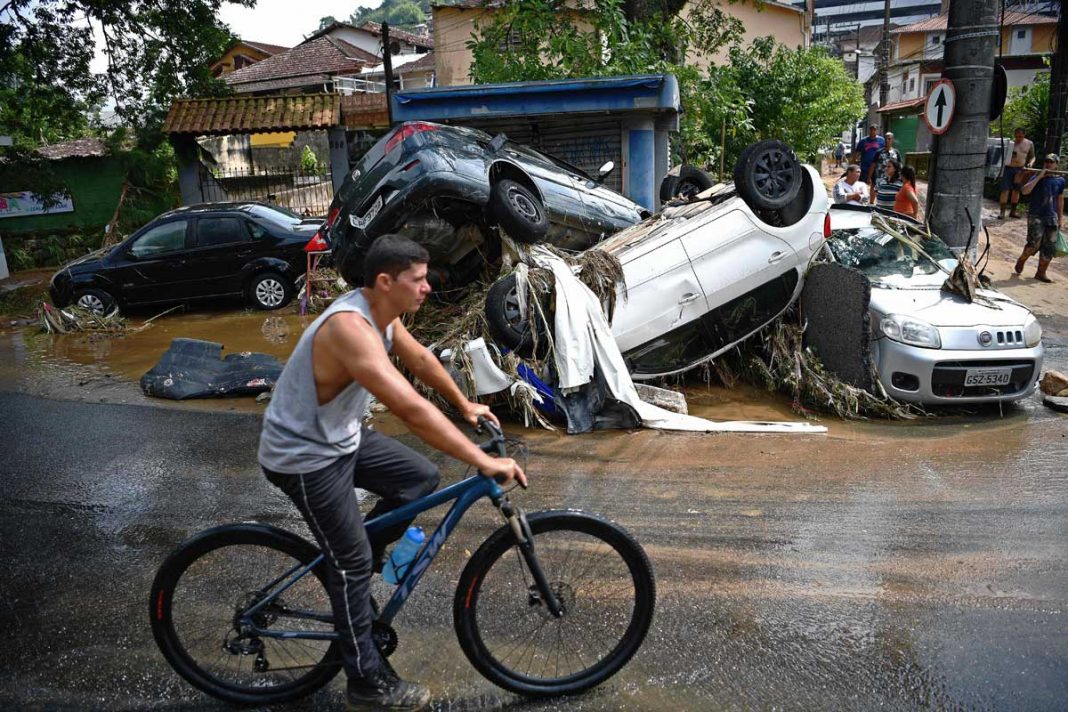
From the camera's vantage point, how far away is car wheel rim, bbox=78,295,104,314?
11906mm

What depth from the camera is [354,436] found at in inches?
120

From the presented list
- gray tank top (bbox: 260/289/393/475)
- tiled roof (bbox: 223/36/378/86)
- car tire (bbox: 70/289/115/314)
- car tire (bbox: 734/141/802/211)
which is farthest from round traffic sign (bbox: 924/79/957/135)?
tiled roof (bbox: 223/36/378/86)

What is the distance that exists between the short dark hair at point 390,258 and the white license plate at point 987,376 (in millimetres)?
5553

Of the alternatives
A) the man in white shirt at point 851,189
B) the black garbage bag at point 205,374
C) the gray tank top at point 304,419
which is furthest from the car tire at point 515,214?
the man in white shirt at point 851,189

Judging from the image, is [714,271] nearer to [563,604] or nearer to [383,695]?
[563,604]

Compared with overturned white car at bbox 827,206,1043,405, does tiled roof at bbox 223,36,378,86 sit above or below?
above

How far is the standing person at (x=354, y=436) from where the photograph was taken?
2826 millimetres

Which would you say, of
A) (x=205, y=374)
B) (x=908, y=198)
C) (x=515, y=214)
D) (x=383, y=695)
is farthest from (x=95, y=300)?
(x=908, y=198)

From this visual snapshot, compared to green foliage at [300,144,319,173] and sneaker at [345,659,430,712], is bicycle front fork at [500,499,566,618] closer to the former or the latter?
sneaker at [345,659,430,712]

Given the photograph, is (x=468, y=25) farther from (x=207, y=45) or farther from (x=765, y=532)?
(x=765, y=532)

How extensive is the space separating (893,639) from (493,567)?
188cm

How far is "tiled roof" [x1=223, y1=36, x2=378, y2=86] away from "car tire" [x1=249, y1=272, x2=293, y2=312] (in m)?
27.8

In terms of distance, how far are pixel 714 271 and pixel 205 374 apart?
4.94 metres

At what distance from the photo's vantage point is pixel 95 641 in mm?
3771
